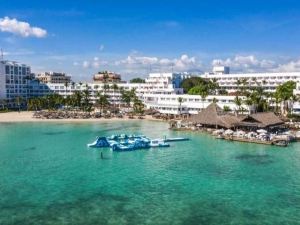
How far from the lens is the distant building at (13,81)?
142 meters

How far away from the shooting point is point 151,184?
4084 centimetres

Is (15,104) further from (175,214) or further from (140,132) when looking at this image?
(175,214)

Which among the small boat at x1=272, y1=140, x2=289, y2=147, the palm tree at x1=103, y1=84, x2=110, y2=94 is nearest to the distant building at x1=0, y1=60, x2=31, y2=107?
the palm tree at x1=103, y1=84, x2=110, y2=94

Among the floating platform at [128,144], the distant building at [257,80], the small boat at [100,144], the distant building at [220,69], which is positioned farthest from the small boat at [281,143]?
the distant building at [220,69]

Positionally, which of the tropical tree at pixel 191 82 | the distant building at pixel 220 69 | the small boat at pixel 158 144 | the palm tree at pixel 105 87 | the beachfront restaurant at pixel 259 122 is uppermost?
the distant building at pixel 220 69

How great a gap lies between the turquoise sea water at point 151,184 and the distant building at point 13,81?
82.5 m

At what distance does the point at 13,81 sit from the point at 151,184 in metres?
124

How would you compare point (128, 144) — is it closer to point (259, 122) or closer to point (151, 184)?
point (151, 184)

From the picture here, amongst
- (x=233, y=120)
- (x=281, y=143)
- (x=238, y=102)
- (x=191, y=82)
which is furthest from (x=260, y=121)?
(x=191, y=82)

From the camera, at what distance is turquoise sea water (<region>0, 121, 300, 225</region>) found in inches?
1252

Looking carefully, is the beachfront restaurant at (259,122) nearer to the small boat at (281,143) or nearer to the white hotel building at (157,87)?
the small boat at (281,143)

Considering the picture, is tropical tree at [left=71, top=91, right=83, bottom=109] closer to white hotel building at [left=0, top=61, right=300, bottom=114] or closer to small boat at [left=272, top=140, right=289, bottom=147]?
white hotel building at [left=0, top=61, right=300, bottom=114]

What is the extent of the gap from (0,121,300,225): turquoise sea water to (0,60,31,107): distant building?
82.5m

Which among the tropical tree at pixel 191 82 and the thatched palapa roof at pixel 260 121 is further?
the tropical tree at pixel 191 82
